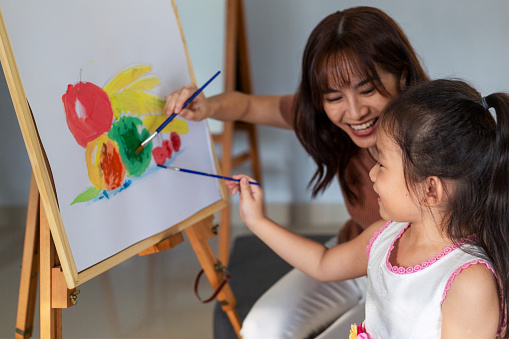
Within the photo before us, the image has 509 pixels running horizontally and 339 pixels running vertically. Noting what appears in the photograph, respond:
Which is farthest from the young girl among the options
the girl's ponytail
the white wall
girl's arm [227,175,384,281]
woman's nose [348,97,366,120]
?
the white wall

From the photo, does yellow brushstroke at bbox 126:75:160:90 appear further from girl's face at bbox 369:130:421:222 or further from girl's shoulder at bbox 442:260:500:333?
girl's shoulder at bbox 442:260:500:333

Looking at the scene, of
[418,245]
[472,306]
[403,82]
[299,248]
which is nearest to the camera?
[472,306]

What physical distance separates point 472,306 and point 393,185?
0.80 feet

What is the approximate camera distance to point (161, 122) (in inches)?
56.1

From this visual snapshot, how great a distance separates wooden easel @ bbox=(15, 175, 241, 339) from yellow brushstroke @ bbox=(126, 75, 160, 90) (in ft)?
1.04

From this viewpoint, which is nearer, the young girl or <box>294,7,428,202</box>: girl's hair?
the young girl

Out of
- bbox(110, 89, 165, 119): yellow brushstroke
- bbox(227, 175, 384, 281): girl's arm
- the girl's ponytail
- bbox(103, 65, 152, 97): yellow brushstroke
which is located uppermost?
bbox(103, 65, 152, 97): yellow brushstroke

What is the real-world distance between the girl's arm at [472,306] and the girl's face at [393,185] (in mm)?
143

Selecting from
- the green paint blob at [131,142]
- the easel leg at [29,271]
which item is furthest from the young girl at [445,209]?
the easel leg at [29,271]

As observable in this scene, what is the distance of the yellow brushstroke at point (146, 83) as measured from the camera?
1.35 meters

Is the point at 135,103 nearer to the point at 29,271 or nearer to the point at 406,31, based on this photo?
the point at 29,271

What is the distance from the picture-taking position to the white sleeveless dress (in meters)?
1.00

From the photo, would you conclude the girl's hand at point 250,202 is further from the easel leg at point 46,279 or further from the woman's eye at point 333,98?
the easel leg at point 46,279

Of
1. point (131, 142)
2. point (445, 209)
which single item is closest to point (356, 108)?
Result: point (445, 209)
